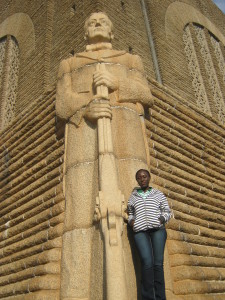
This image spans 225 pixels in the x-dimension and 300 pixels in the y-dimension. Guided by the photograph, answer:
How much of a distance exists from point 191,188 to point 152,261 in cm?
266

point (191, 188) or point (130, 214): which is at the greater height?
point (191, 188)

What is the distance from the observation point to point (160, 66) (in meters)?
9.70

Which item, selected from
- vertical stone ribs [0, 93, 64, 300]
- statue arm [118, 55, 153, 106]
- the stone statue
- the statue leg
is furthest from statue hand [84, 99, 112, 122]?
vertical stone ribs [0, 93, 64, 300]

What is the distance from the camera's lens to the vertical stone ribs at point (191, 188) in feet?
13.0

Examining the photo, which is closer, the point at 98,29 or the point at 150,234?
the point at 150,234

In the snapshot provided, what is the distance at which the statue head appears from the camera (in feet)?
17.4

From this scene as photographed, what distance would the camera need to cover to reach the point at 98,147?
402cm

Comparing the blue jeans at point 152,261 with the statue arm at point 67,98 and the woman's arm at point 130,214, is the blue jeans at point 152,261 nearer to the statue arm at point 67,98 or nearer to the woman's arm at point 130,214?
the woman's arm at point 130,214

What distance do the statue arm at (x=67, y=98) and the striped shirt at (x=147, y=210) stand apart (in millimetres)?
1765

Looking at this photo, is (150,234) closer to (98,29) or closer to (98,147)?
(98,147)

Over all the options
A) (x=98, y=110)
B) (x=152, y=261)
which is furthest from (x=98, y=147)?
(x=152, y=261)

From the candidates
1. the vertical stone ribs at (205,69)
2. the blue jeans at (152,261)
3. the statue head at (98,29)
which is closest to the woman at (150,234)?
the blue jeans at (152,261)

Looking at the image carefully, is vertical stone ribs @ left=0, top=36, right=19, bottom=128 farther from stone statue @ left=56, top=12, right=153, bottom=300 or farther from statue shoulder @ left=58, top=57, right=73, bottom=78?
stone statue @ left=56, top=12, right=153, bottom=300

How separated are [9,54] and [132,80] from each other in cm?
851
